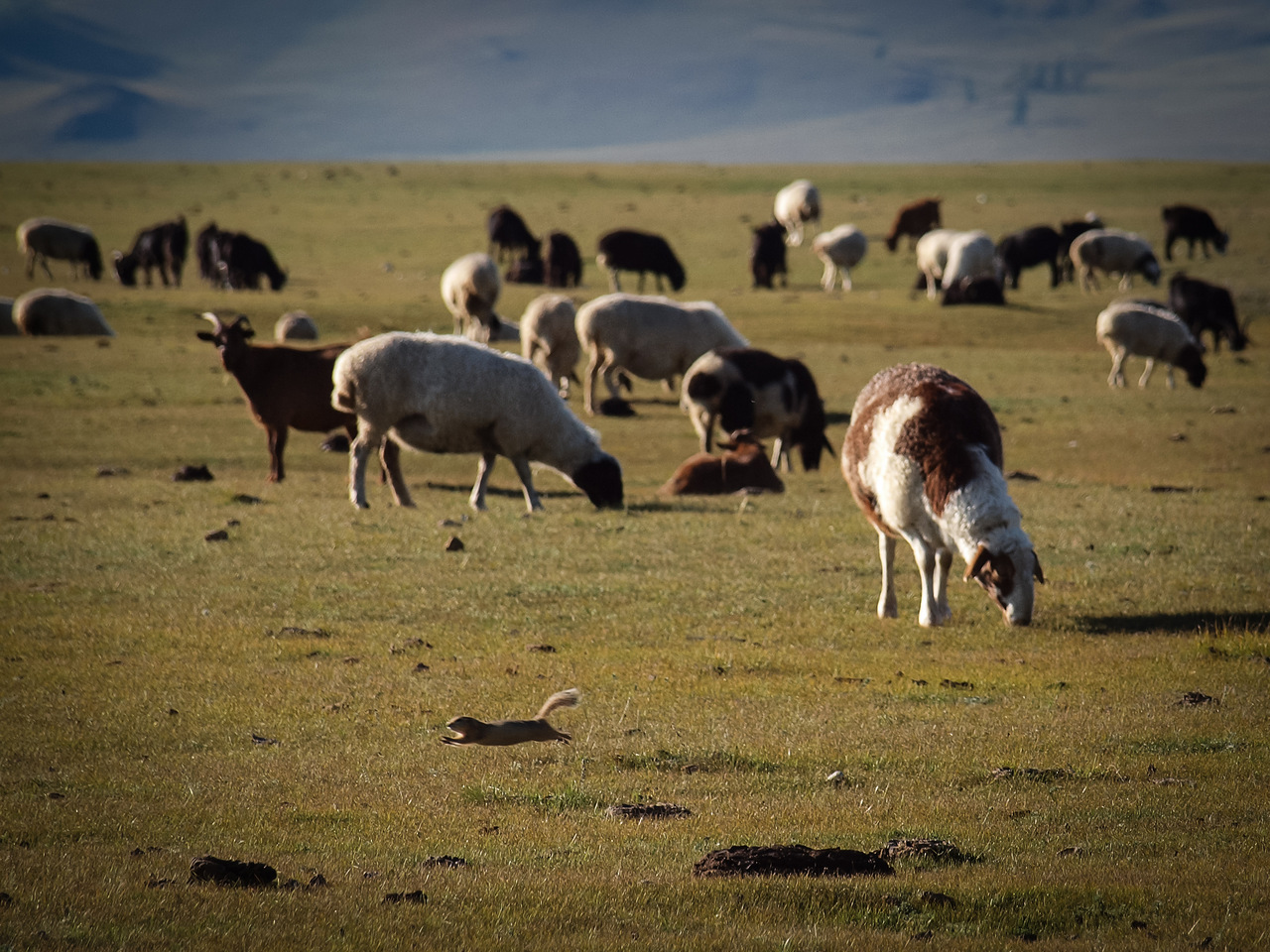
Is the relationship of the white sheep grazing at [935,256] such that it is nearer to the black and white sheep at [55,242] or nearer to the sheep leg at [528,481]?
the black and white sheep at [55,242]

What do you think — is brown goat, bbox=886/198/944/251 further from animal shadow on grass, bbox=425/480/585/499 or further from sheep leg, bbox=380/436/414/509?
sheep leg, bbox=380/436/414/509

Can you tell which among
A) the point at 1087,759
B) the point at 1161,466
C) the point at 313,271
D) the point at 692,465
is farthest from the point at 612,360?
the point at 313,271

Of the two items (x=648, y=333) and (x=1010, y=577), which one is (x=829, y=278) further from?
(x=1010, y=577)

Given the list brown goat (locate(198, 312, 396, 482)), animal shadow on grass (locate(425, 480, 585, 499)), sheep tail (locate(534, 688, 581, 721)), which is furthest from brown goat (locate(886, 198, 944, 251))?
sheep tail (locate(534, 688, 581, 721))

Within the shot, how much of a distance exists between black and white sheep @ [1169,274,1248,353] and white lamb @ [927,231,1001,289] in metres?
7.83

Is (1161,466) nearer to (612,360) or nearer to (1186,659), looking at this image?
(612,360)

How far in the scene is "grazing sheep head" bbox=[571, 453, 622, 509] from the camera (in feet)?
54.6

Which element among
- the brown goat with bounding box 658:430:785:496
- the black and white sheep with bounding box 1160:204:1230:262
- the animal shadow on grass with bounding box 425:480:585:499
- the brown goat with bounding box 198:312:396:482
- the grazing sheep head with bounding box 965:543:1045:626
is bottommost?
the animal shadow on grass with bounding box 425:480:585:499

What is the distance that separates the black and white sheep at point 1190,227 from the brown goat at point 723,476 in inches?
1569

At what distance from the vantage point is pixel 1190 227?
53.7m

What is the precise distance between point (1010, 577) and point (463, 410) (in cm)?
775

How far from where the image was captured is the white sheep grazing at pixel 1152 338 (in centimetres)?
2962

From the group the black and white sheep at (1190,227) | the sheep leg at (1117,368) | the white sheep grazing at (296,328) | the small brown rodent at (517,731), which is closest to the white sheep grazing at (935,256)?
the black and white sheep at (1190,227)

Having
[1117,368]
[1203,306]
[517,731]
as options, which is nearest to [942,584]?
[517,731]
